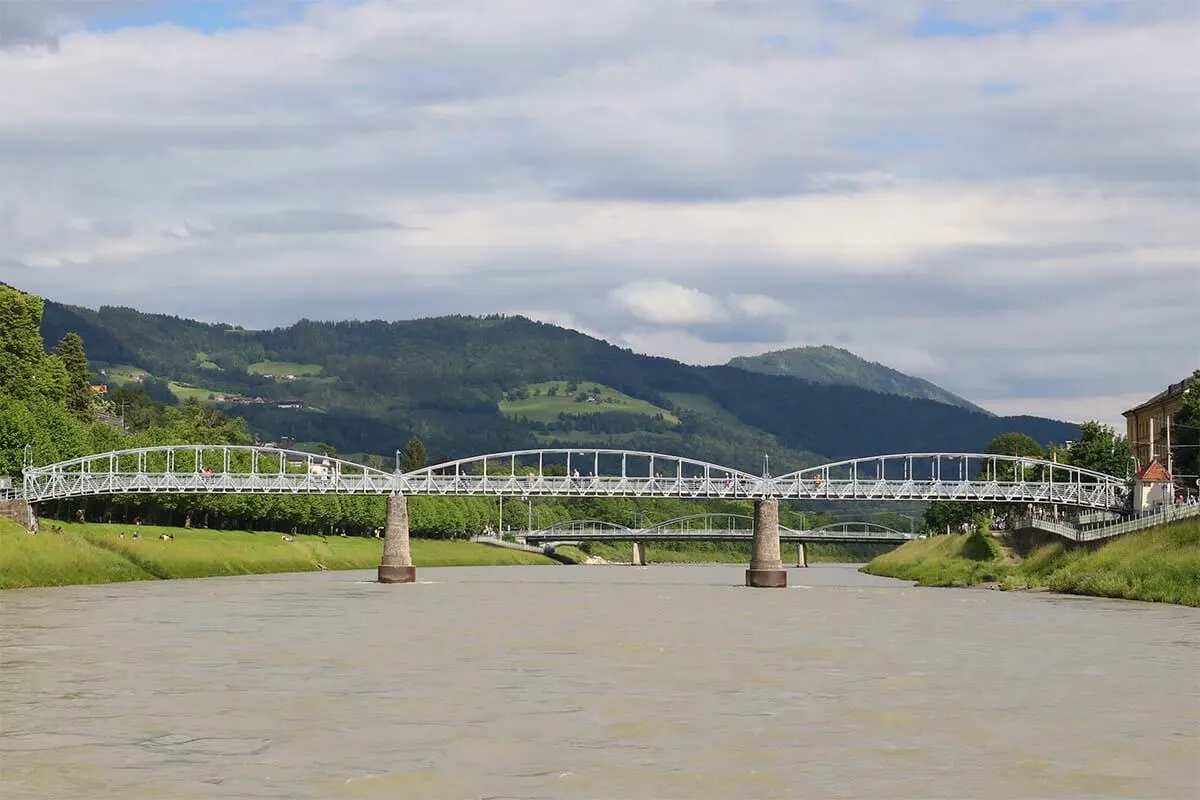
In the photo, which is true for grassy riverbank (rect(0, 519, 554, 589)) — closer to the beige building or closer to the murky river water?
the murky river water

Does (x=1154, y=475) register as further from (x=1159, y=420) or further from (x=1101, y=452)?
(x=1159, y=420)

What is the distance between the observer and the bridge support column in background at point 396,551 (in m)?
139

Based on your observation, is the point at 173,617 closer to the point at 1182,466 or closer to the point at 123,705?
the point at 123,705

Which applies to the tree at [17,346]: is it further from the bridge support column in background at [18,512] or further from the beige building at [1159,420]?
the beige building at [1159,420]

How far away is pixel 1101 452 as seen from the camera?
168250mm

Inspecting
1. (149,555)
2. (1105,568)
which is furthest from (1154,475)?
(149,555)

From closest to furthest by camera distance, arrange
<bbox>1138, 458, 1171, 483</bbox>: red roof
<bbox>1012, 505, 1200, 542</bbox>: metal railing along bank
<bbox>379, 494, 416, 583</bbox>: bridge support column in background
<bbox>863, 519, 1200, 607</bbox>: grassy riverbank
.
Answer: <bbox>863, 519, 1200, 607</bbox>: grassy riverbank < <bbox>1012, 505, 1200, 542</bbox>: metal railing along bank < <bbox>1138, 458, 1171, 483</bbox>: red roof < <bbox>379, 494, 416, 583</bbox>: bridge support column in background

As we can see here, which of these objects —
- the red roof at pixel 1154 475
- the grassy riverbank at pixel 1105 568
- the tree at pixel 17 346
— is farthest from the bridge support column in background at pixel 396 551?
the red roof at pixel 1154 475

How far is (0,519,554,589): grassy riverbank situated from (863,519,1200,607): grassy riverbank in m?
59.8

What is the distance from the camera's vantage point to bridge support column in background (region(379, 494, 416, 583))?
13938 centimetres

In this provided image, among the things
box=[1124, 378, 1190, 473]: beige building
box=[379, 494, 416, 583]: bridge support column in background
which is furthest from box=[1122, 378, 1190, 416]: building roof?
box=[379, 494, 416, 583]: bridge support column in background

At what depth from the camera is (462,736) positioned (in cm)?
3912

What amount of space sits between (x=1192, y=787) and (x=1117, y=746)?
529cm

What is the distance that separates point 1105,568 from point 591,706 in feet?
244
